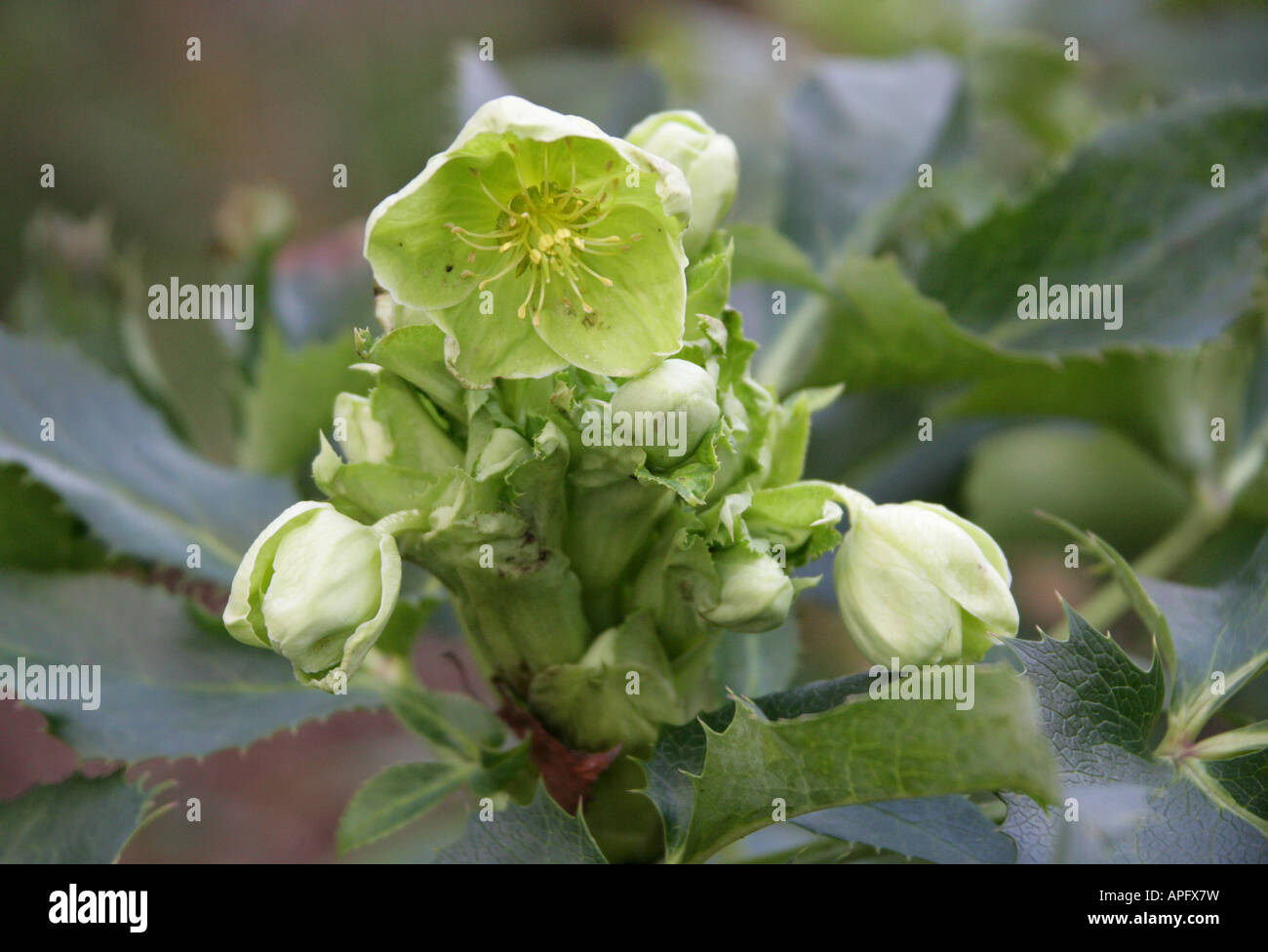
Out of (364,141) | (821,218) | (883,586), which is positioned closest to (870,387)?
(821,218)

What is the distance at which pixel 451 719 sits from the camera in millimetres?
737

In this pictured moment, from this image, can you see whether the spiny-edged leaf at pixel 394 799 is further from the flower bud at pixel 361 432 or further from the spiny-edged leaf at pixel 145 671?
the flower bud at pixel 361 432

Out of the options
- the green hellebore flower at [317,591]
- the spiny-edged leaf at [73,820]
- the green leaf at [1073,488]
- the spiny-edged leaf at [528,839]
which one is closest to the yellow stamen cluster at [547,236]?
the green hellebore flower at [317,591]

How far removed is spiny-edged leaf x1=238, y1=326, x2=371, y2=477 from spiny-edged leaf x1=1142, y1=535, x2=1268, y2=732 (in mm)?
607

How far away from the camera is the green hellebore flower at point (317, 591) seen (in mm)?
519

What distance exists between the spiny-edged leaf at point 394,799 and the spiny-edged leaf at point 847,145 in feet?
1.86

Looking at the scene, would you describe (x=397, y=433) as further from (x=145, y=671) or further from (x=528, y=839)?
(x=145, y=671)

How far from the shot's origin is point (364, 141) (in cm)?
230

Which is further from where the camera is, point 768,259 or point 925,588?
point 768,259

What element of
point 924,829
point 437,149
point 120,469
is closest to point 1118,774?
point 924,829

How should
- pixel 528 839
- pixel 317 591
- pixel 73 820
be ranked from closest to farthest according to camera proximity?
pixel 317 591
pixel 528 839
pixel 73 820

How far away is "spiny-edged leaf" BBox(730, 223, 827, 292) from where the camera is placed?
788mm

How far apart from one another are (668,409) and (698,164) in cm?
19
